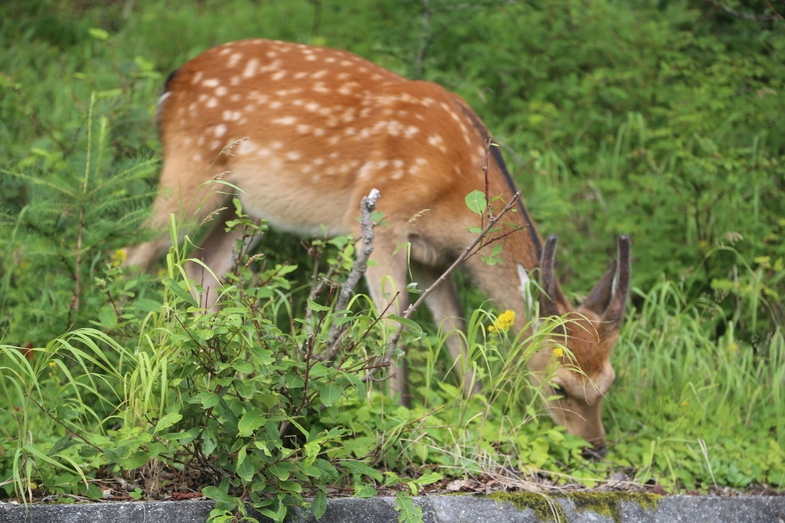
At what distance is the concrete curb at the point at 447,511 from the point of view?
3.05 m

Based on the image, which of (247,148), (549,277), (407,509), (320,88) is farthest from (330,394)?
(320,88)

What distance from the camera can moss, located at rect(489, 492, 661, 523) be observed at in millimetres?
3605

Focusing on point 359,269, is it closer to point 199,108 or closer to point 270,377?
point 270,377

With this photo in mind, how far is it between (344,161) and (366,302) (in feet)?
2.62

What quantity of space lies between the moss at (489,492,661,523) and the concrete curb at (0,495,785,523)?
15mm

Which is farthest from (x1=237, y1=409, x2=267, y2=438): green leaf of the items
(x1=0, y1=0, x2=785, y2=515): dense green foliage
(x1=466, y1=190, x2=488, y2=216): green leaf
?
(x1=466, y1=190, x2=488, y2=216): green leaf

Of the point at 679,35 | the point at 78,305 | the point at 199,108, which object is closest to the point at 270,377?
the point at 78,305

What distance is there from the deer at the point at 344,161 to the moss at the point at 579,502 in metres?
1.18

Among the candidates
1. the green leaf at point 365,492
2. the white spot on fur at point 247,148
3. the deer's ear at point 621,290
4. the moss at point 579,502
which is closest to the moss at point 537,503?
the moss at point 579,502

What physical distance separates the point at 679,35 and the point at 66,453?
19.4 ft

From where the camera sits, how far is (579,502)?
3725 mm

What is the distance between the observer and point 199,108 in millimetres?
5590

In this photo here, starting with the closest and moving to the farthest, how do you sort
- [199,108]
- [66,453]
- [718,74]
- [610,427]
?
[66,453], [610,427], [199,108], [718,74]

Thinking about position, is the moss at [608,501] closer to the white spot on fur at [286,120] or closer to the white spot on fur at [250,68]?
the white spot on fur at [286,120]
